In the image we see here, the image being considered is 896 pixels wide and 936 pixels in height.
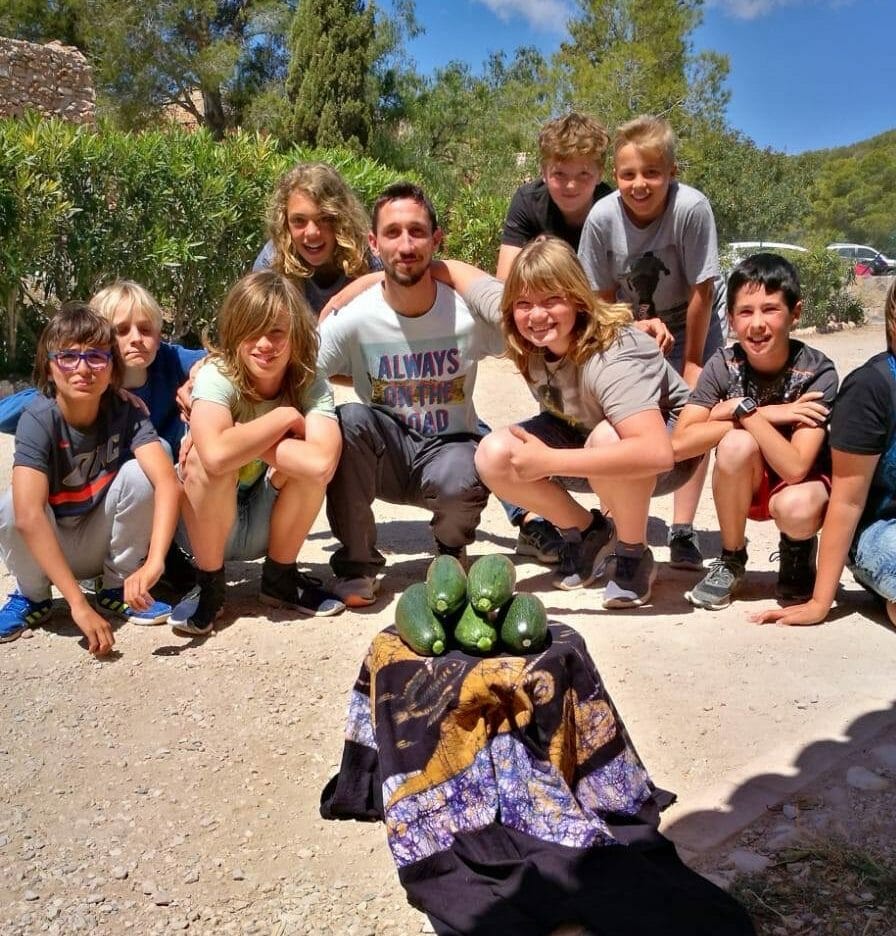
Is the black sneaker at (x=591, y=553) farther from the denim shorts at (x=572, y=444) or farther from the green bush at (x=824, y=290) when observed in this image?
the green bush at (x=824, y=290)

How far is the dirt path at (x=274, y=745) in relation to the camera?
2.32m

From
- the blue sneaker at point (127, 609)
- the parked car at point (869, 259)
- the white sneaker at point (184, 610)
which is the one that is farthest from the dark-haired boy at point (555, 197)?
the parked car at point (869, 259)

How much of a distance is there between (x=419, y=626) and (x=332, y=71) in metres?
22.2

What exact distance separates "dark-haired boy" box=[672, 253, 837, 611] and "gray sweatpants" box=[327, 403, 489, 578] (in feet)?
2.92

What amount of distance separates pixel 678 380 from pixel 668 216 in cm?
75

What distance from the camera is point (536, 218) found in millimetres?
4828

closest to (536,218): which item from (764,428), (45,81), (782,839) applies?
(764,428)

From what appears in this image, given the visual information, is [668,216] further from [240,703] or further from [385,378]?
[240,703]

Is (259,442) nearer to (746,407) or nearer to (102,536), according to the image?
(102,536)

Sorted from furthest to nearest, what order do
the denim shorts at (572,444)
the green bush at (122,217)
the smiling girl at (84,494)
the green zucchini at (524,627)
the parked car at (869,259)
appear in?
the parked car at (869,259) → the green bush at (122,217) → the denim shorts at (572,444) → the smiling girl at (84,494) → the green zucchini at (524,627)

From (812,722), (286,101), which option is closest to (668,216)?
(812,722)

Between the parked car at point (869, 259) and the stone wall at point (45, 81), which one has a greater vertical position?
the stone wall at point (45, 81)

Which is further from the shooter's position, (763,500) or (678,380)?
(678,380)

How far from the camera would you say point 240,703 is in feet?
10.6
